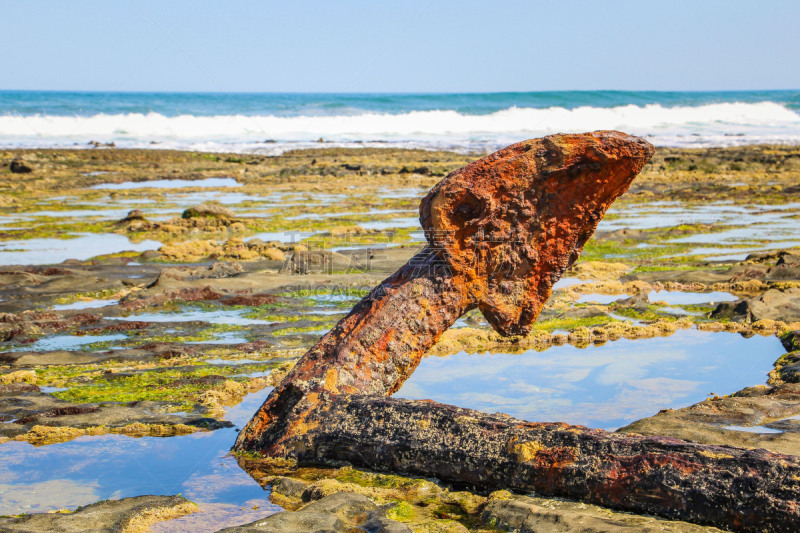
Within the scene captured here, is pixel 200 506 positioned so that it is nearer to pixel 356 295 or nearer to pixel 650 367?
pixel 650 367

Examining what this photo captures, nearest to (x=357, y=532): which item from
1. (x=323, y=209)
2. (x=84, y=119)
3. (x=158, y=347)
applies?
(x=158, y=347)

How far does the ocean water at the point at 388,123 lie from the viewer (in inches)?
1670

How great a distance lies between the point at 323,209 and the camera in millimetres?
17016

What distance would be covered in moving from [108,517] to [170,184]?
20894 mm

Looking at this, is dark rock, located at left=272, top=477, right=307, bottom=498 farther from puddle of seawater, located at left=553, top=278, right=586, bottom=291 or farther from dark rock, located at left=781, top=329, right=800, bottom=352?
puddle of seawater, located at left=553, top=278, right=586, bottom=291

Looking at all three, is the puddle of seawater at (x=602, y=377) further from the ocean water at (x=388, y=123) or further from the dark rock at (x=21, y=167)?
the ocean water at (x=388, y=123)

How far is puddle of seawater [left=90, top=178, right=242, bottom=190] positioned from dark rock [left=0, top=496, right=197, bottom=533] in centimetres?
1946

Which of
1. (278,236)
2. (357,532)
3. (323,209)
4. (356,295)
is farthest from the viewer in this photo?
(323,209)

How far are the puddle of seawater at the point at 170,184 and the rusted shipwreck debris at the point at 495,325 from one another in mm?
18907

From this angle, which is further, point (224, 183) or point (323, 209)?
point (224, 183)

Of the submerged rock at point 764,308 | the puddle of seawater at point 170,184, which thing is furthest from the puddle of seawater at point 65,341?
the puddle of seawater at point 170,184

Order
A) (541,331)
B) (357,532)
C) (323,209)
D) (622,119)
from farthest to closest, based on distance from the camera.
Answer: (622,119) → (323,209) → (541,331) → (357,532)

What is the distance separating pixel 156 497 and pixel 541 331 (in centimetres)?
436

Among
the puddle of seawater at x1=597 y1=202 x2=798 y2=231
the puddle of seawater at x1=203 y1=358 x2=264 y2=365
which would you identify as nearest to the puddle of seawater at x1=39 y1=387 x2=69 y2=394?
the puddle of seawater at x1=203 y1=358 x2=264 y2=365
